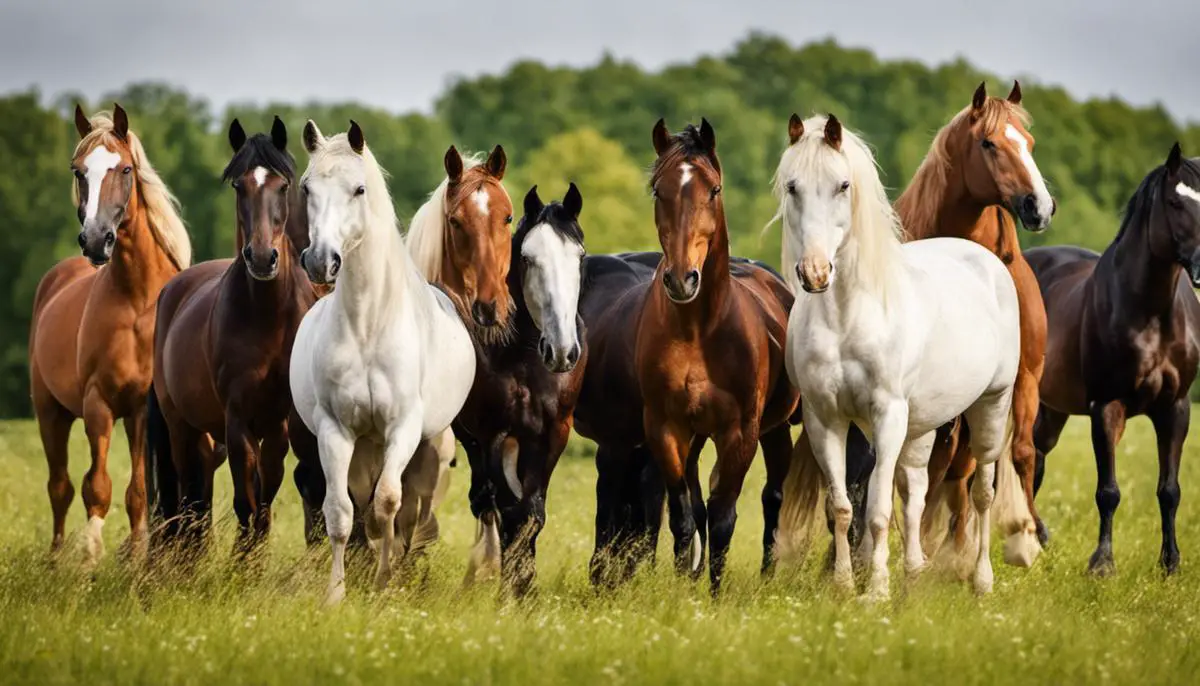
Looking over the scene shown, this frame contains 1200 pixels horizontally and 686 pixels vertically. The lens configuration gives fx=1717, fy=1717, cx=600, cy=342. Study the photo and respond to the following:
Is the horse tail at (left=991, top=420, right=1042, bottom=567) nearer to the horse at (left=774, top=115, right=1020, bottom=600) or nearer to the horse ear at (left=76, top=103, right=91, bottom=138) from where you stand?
the horse at (left=774, top=115, right=1020, bottom=600)

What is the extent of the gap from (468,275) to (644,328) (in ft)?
3.06

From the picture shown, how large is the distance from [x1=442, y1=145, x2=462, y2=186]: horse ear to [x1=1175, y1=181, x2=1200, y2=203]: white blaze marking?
4.38 m

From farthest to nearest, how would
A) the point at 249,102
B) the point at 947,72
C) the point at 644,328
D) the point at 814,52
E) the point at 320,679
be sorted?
the point at 814,52 → the point at 947,72 → the point at 249,102 → the point at 644,328 → the point at 320,679

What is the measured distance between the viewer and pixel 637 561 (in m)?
9.22

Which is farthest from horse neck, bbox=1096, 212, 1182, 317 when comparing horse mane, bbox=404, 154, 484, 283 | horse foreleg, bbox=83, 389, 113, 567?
horse foreleg, bbox=83, 389, 113, 567

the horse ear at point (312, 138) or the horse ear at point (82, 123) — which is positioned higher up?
the horse ear at point (82, 123)

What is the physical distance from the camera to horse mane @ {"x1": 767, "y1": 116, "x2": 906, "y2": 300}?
8.02 m

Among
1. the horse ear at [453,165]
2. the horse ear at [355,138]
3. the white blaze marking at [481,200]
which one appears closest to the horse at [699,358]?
the white blaze marking at [481,200]

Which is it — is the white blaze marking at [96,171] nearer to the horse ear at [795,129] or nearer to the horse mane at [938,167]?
the horse ear at [795,129]

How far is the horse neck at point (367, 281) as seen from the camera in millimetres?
8000

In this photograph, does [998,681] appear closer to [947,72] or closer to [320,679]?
[320,679]

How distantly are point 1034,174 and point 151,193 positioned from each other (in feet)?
16.7

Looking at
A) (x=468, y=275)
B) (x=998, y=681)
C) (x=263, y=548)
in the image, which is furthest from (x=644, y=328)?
(x=998, y=681)

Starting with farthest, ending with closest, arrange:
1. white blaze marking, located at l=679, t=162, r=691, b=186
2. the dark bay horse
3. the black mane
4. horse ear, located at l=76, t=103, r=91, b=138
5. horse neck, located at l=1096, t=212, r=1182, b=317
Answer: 1. horse neck, located at l=1096, t=212, r=1182, b=317
2. horse ear, located at l=76, t=103, r=91, b=138
3. the black mane
4. the dark bay horse
5. white blaze marking, located at l=679, t=162, r=691, b=186
